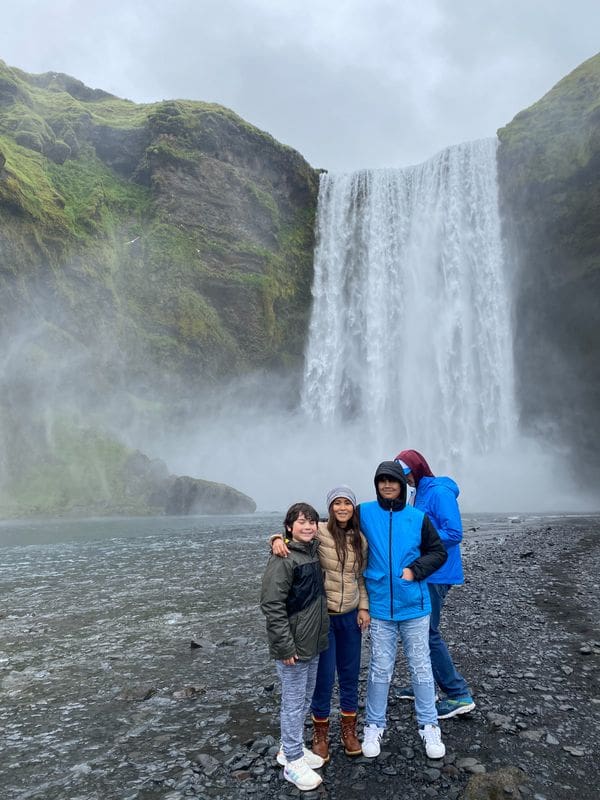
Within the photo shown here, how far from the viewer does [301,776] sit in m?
4.31

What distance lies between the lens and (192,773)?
4625mm

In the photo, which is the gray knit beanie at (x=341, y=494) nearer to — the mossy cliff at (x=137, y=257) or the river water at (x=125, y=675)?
the river water at (x=125, y=675)

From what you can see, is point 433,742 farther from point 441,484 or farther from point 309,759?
point 441,484

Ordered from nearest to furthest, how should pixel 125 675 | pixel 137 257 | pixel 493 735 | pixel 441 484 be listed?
1. pixel 493 735
2. pixel 441 484
3. pixel 125 675
4. pixel 137 257

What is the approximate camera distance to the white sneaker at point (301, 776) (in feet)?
14.1

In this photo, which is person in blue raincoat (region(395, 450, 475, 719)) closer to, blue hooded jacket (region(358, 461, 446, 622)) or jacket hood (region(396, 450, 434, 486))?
jacket hood (region(396, 450, 434, 486))

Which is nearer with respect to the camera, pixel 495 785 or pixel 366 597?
pixel 495 785

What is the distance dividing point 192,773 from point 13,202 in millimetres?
48522

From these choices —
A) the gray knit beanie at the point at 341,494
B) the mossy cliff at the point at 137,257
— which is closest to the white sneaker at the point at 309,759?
the gray knit beanie at the point at 341,494

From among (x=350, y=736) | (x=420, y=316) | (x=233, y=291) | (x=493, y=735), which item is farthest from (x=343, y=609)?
(x=233, y=291)

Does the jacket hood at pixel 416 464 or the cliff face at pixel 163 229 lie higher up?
the cliff face at pixel 163 229

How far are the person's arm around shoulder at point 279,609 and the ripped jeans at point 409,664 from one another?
92cm

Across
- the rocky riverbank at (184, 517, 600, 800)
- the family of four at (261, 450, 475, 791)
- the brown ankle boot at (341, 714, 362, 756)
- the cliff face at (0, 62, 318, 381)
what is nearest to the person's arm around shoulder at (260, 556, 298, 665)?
the family of four at (261, 450, 475, 791)

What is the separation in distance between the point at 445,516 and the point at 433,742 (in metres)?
2.02
